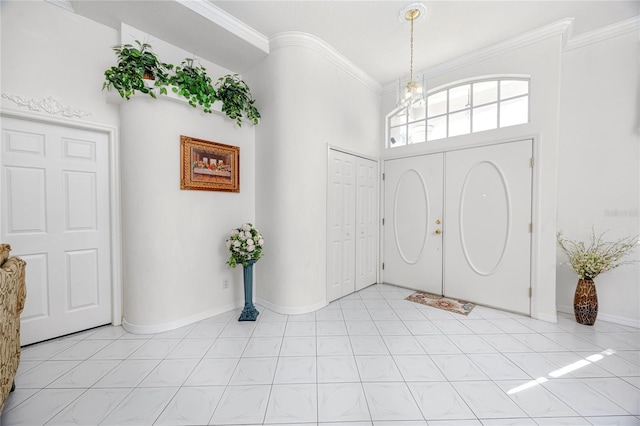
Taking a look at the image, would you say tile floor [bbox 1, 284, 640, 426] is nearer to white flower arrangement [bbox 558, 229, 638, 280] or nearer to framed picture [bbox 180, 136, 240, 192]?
white flower arrangement [bbox 558, 229, 638, 280]

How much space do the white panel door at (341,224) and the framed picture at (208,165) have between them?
1169 mm

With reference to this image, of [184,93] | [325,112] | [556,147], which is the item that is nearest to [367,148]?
[325,112]

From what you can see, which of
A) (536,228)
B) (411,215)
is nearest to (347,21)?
(411,215)

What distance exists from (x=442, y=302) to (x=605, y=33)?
3391 mm

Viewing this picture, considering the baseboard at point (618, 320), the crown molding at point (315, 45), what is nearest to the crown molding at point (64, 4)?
the crown molding at point (315, 45)

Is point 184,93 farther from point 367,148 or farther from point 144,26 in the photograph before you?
point 367,148

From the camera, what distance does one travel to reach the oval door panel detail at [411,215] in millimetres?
3684

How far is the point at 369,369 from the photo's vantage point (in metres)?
1.96

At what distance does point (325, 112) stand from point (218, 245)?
6.67ft

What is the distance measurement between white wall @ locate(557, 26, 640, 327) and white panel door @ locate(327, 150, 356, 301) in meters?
2.42

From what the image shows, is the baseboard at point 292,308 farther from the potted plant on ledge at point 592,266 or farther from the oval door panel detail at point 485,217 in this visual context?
the potted plant on ledge at point 592,266

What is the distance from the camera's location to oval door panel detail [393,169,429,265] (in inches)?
145

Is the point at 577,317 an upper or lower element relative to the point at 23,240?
lower

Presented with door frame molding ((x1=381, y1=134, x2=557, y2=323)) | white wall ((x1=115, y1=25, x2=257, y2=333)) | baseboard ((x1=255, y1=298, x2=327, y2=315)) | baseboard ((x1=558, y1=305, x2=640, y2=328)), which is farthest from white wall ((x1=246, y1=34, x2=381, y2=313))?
baseboard ((x1=558, y1=305, x2=640, y2=328))
